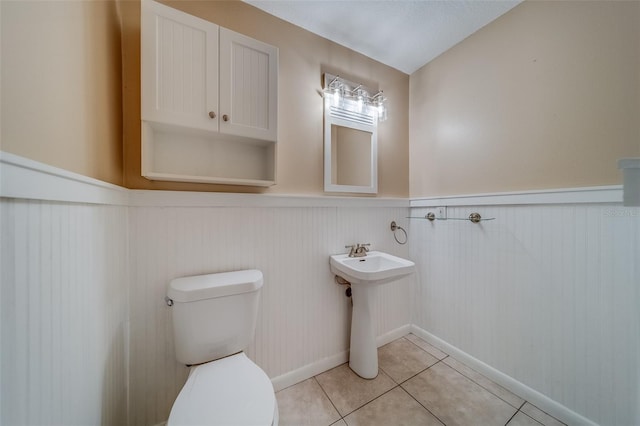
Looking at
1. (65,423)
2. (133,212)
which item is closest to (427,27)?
(133,212)

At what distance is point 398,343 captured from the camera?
1858mm

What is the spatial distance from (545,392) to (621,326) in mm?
546

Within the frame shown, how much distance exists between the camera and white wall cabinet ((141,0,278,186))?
3.27ft

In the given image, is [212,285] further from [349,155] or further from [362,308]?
[349,155]

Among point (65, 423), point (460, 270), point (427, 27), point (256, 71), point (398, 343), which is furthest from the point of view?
point (398, 343)

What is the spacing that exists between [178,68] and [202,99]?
0.16 m

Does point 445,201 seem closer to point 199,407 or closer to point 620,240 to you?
point 620,240

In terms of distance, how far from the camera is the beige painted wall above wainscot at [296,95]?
3.58ft

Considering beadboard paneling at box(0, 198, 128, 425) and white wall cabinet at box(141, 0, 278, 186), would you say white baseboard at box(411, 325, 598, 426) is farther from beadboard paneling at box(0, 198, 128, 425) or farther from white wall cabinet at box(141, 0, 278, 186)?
beadboard paneling at box(0, 198, 128, 425)

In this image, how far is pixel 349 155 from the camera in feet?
5.62

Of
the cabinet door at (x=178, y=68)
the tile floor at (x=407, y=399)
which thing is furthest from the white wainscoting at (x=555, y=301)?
the cabinet door at (x=178, y=68)

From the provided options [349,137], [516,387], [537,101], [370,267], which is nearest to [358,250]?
[370,267]

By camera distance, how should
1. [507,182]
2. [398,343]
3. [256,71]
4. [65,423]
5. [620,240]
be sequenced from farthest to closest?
1. [398,343]
2. [507,182]
3. [256,71]
4. [620,240]
5. [65,423]

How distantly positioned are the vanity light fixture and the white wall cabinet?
0.51m
